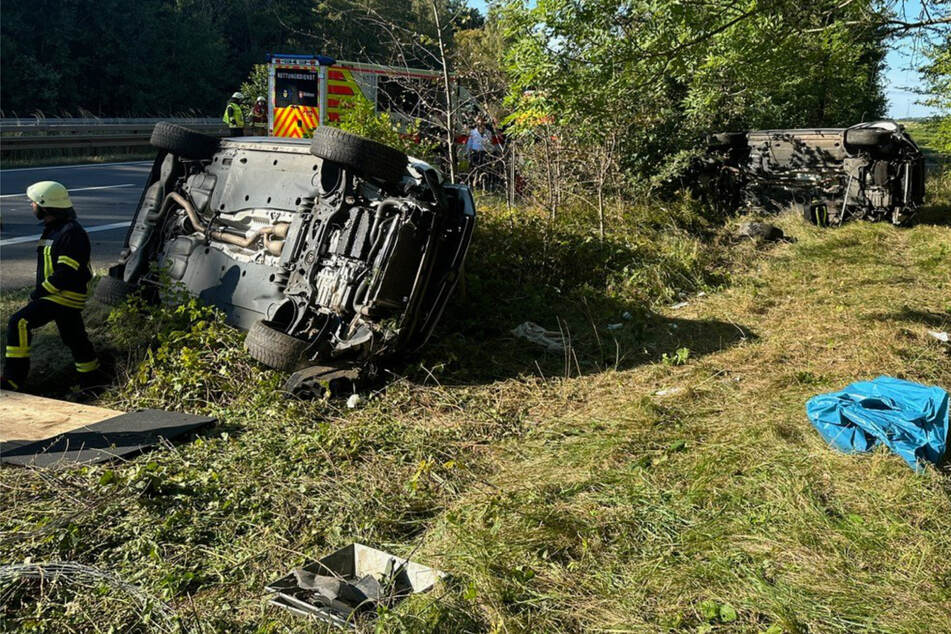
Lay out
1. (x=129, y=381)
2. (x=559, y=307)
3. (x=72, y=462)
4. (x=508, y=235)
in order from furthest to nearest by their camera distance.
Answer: (x=508, y=235)
(x=559, y=307)
(x=129, y=381)
(x=72, y=462)

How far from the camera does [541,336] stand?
657cm

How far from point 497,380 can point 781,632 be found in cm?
321

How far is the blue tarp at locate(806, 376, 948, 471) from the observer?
4.02 m

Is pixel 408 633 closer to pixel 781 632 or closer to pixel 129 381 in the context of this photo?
pixel 781 632

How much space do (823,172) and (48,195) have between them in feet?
34.3

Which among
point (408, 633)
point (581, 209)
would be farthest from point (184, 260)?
point (581, 209)

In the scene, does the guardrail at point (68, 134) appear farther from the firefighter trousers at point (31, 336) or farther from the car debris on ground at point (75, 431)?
the car debris on ground at point (75, 431)

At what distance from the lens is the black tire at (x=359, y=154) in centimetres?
547

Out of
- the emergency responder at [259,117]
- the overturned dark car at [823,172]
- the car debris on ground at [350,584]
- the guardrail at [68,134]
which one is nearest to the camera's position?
the car debris on ground at [350,584]

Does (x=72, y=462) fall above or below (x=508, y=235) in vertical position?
below

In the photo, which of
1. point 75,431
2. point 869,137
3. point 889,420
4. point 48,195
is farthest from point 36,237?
point 869,137

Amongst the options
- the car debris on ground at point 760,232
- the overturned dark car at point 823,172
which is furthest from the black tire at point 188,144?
the overturned dark car at point 823,172

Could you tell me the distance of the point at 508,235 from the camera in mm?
8070

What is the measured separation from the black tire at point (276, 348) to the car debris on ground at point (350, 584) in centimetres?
207
